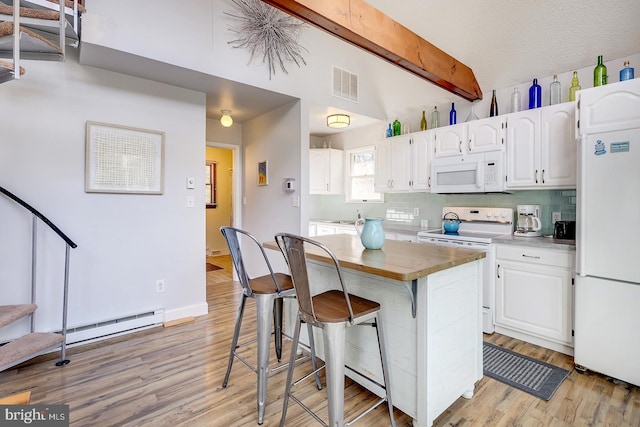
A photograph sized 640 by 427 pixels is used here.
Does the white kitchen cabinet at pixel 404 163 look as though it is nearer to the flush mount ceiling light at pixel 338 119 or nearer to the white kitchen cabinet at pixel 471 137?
the white kitchen cabinet at pixel 471 137

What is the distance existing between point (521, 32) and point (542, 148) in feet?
3.80

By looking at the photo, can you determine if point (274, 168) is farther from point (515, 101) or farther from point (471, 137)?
point (515, 101)

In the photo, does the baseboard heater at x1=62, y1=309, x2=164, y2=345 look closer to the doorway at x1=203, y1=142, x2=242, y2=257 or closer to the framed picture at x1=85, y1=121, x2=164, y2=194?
the framed picture at x1=85, y1=121, x2=164, y2=194

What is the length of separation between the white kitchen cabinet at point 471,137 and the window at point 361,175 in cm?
130

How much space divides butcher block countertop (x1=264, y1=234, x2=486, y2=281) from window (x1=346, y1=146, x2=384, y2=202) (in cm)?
267

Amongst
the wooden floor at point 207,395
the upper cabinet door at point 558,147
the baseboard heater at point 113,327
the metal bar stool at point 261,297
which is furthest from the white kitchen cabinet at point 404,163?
the baseboard heater at point 113,327

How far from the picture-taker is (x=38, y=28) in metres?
2.02

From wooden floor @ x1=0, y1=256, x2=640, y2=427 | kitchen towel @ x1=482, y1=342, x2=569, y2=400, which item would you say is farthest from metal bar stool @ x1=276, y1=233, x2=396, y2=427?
kitchen towel @ x1=482, y1=342, x2=569, y2=400

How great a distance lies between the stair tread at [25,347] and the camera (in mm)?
1929

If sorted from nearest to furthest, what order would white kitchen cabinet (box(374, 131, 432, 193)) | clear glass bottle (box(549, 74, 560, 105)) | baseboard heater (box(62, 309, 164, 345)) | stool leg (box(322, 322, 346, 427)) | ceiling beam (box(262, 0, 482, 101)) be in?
stool leg (box(322, 322, 346, 427)) < ceiling beam (box(262, 0, 482, 101)) < baseboard heater (box(62, 309, 164, 345)) < clear glass bottle (box(549, 74, 560, 105)) < white kitchen cabinet (box(374, 131, 432, 193))

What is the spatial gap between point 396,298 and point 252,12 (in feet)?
9.90

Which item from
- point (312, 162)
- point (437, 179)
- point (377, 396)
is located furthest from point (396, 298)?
point (312, 162)

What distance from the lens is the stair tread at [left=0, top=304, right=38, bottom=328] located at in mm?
2025

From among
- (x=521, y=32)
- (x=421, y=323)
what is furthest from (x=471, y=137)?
(x=421, y=323)
